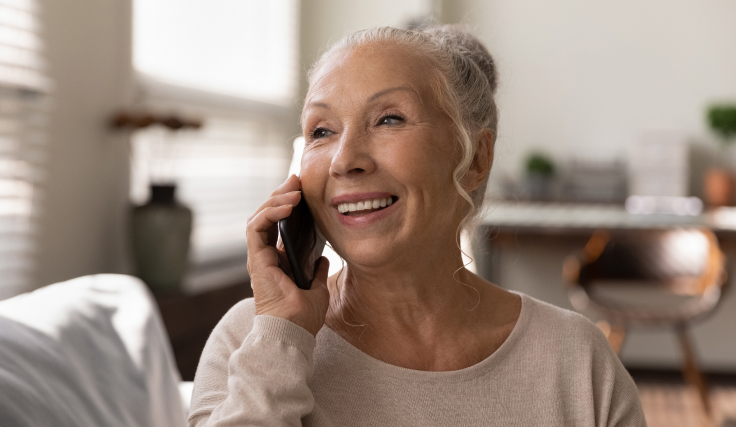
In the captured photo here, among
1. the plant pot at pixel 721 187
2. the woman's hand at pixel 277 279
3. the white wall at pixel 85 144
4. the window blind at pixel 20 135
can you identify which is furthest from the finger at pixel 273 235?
the plant pot at pixel 721 187

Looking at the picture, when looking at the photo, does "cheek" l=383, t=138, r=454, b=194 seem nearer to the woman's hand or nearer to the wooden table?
the woman's hand

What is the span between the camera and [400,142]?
1090 mm

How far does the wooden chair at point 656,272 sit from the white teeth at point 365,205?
2.57m

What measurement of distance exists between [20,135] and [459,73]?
1392 millimetres

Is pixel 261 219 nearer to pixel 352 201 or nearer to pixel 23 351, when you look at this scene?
pixel 352 201

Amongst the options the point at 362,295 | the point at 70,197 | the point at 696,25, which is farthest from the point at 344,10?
the point at 362,295

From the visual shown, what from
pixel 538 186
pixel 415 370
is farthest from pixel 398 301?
pixel 538 186

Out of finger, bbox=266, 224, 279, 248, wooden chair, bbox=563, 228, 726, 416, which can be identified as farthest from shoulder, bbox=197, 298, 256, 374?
wooden chair, bbox=563, 228, 726, 416

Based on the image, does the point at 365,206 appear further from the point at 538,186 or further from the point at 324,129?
the point at 538,186

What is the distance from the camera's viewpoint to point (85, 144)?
2.35 meters

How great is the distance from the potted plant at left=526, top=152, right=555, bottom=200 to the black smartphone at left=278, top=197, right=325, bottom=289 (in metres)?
4.06

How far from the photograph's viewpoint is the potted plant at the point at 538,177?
16.6 feet

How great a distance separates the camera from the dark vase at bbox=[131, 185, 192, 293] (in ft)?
8.11

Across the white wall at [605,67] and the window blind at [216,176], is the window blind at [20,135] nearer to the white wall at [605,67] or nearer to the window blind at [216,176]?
the window blind at [216,176]
